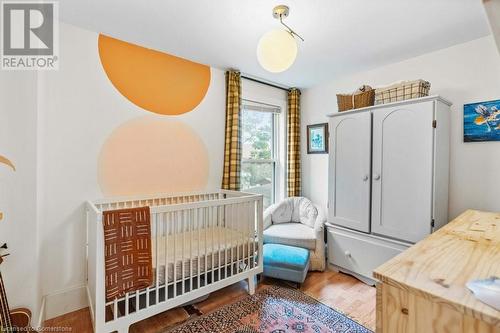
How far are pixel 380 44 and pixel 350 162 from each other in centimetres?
113

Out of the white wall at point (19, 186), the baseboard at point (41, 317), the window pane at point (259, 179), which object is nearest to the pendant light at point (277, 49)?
the white wall at point (19, 186)

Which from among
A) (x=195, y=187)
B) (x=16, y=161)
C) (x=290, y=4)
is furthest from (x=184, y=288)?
(x=290, y=4)

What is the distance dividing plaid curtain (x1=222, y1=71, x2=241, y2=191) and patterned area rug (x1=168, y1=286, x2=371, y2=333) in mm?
1220

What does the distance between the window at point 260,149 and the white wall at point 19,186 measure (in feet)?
6.73

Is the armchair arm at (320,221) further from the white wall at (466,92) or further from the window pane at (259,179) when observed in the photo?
the white wall at (466,92)

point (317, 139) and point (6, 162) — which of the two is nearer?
point (6, 162)

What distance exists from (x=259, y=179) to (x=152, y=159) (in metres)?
1.50

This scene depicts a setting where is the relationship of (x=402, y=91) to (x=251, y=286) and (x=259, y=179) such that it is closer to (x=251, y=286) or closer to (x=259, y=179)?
(x=259, y=179)

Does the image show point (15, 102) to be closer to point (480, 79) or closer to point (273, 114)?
point (273, 114)

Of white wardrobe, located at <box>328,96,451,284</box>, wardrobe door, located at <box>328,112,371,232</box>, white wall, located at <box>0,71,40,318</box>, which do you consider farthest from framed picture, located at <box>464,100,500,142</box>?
white wall, located at <box>0,71,40,318</box>

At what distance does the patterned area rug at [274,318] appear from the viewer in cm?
165

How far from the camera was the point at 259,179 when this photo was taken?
10.7 ft

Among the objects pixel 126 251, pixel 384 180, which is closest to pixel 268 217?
pixel 384 180

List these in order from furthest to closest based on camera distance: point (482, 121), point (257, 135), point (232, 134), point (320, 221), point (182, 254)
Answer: point (257, 135)
point (232, 134)
point (320, 221)
point (482, 121)
point (182, 254)
